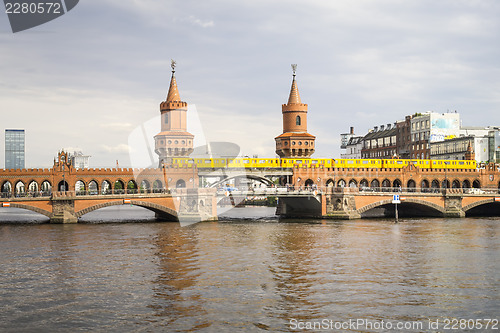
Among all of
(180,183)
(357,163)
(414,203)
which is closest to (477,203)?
(414,203)

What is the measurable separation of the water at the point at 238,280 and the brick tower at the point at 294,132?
5500 cm

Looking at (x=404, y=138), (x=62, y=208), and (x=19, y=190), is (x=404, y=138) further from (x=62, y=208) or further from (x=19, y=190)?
(x=62, y=208)

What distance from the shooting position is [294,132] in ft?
416

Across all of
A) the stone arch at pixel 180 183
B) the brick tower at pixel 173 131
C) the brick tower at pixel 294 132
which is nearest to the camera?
the stone arch at pixel 180 183

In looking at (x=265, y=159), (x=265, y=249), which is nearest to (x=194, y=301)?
(x=265, y=249)

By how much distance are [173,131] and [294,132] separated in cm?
2752

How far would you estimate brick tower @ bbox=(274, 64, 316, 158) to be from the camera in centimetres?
12531

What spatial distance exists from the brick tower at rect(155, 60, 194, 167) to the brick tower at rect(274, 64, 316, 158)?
70.2ft

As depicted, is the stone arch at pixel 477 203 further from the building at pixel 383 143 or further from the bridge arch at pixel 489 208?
the building at pixel 383 143

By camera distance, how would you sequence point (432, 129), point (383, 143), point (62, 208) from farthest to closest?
point (383, 143) < point (432, 129) < point (62, 208)

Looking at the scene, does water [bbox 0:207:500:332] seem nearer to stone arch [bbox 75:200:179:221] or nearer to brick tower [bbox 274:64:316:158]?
stone arch [bbox 75:200:179:221]

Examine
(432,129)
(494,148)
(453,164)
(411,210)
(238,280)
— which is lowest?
(238,280)

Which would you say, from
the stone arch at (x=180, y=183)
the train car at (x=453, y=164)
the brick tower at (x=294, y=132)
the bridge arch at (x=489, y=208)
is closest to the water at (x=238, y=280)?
the stone arch at (x=180, y=183)

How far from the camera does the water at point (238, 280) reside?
1284 inches
